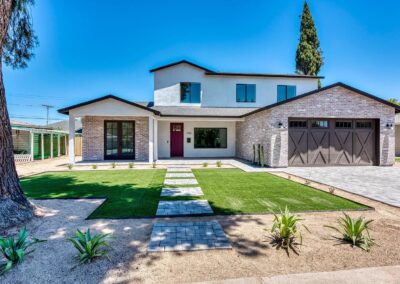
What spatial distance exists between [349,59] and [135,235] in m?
19.8

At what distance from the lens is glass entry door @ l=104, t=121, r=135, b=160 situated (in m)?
15.3

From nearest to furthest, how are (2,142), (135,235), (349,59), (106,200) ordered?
(135,235)
(2,142)
(106,200)
(349,59)

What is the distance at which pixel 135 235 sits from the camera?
381 cm

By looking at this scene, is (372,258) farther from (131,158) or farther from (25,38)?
(131,158)

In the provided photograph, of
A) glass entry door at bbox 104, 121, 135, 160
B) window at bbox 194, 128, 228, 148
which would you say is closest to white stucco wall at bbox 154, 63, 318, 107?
window at bbox 194, 128, 228, 148

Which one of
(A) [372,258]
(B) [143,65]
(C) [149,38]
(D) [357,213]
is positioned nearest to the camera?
(A) [372,258]

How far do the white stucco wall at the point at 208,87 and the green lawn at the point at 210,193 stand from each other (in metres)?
10.1

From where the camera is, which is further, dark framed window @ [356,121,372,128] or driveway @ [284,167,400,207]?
dark framed window @ [356,121,372,128]

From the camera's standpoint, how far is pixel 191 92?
18.3 m

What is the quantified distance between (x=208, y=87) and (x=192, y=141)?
16.0ft

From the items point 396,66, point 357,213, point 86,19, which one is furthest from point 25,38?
point 396,66

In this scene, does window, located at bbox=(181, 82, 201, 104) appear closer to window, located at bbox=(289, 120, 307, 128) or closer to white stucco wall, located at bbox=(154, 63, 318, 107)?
white stucco wall, located at bbox=(154, 63, 318, 107)

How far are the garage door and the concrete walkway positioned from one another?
32.0 ft

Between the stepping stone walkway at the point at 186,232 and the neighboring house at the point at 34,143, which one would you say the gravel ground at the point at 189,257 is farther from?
the neighboring house at the point at 34,143
